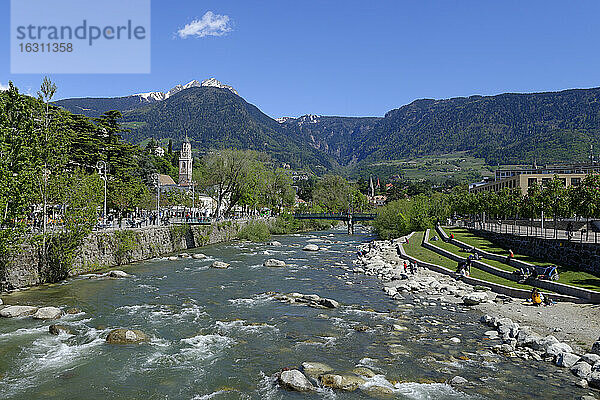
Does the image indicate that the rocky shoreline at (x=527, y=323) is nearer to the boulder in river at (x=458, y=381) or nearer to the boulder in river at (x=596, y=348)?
the boulder in river at (x=596, y=348)

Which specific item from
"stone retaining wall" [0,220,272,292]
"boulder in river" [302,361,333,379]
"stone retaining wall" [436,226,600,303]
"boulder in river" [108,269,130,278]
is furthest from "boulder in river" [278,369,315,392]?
"boulder in river" [108,269,130,278]

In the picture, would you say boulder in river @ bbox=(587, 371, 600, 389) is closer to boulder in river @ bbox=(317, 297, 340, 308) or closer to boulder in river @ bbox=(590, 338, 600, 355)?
boulder in river @ bbox=(590, 338, 600, 355)

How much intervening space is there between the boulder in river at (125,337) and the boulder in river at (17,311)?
6.16 meters

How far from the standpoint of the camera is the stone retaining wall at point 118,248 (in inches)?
1137

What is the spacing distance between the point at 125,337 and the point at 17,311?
7.37 meters

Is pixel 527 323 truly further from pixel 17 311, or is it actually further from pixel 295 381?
pixel 17 311

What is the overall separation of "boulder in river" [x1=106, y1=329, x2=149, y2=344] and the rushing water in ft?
1.53

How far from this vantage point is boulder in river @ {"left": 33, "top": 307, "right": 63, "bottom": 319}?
22.0m

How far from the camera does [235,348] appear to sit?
18453mm

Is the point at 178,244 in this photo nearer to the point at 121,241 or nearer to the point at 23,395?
the point at 121,241

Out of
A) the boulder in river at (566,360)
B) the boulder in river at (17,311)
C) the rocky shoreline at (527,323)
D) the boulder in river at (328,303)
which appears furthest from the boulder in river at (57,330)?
the boulder in river at (566,360)

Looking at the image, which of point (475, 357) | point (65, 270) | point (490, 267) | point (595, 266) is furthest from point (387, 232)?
point (475, 357)

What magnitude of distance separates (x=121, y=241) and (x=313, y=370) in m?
30.2

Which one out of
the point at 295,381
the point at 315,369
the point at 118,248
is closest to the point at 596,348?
the point at 315,369
